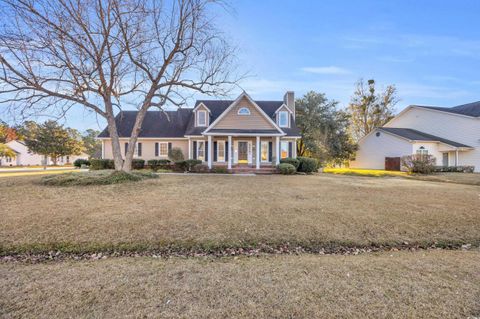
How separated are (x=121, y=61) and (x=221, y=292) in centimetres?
1463

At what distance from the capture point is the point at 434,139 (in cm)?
2430

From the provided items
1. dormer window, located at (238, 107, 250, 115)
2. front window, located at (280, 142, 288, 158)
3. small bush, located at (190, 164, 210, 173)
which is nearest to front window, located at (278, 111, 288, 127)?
front window, located at (280, 142, 288, 158)

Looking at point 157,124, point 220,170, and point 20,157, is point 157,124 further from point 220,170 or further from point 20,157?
point 20,157

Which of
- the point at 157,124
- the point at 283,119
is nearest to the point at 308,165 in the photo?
the point at 283,119

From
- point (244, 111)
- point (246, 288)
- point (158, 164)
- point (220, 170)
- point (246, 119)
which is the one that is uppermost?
point (244, 111)

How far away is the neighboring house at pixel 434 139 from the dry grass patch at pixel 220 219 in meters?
18.2

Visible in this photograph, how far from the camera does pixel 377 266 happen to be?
3611mm

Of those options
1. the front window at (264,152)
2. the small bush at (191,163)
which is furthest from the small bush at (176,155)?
the front window at (264,152)

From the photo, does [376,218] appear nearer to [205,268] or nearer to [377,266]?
[377,266]

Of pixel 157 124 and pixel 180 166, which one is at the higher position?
pixel 157 124

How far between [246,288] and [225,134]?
1566 centimetres

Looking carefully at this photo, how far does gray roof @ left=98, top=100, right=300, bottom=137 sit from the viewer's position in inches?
875

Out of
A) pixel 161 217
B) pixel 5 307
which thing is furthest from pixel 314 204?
pixel 5 307

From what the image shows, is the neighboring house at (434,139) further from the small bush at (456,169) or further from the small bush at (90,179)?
the small bush at (90,179)
